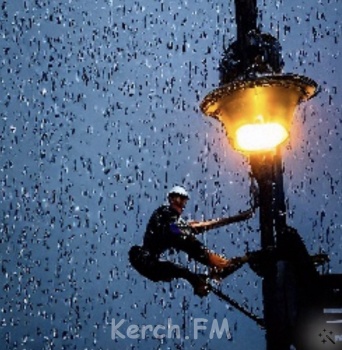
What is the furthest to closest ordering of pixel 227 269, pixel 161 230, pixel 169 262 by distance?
1. pixel 161 230
2. pixel 169 262
3. pixel 227 269

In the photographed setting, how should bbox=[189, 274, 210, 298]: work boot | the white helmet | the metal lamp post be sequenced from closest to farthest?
the metal lamp post < bbox=[189, 274, 210, 298]: work boot < the white helmet

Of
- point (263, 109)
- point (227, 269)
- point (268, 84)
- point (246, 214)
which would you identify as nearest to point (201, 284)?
point (227, 269)

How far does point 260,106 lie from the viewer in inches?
130

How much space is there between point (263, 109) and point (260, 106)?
3 centimetres

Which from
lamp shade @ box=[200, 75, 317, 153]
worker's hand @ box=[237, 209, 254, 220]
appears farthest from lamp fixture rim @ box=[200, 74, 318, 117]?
worker's hand @ box=[237, 209, 254, 220]

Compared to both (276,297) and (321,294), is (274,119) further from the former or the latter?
(321,294)

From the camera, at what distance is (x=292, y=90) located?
10.9 ft

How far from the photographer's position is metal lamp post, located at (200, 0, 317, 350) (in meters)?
3.18

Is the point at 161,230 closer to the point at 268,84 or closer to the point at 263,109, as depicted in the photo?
the point at 263,109

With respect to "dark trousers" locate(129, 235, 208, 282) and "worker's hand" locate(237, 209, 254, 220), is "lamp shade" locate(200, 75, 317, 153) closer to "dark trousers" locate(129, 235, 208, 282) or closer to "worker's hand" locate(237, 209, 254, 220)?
"dark trousers" locate(129, 235, 208, 282)

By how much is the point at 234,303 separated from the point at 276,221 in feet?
3.06

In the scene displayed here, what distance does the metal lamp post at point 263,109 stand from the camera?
3180mm

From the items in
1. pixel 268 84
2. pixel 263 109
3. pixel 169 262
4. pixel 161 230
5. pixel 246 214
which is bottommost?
pixel 169 262

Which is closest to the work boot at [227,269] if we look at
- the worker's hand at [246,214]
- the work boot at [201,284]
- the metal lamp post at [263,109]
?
the work boot at [201,284]
